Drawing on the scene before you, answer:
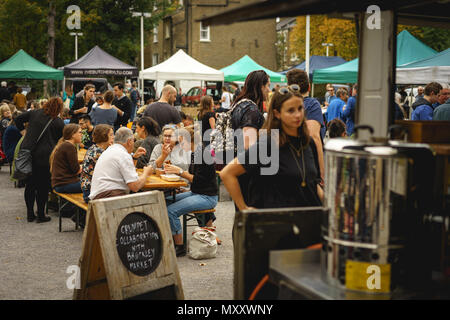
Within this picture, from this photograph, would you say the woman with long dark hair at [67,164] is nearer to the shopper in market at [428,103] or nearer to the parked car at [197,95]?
the shopper in market at [428,103]

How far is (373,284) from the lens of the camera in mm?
Answer: 2178

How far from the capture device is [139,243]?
449cm

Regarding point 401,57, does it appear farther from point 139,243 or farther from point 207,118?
point 139,243

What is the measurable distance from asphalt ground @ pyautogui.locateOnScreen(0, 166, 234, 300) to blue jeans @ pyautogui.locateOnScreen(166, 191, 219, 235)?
0.43 meters

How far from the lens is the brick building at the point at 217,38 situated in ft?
142

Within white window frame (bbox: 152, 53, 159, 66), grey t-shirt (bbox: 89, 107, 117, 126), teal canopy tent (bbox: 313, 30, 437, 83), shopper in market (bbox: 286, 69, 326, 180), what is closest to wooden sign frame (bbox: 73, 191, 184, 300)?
shopper in market (bbox: 286, 69, 326, 180)

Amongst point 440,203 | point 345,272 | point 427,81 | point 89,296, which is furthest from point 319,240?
point 427,81

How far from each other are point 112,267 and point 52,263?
8.26ft

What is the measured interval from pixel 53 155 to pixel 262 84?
12.8 ft

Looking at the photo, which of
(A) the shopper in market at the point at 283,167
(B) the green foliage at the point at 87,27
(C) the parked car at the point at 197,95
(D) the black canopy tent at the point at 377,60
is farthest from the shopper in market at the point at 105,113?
(B) the green foliage at the point at 87,27

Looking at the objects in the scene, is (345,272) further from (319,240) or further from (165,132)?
(165,132)

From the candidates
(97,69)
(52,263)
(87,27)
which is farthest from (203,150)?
(87,27)

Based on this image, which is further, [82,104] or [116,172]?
[82,104]

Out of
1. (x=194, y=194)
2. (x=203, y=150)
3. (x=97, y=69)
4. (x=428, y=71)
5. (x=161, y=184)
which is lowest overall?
(x=194, y=194)
